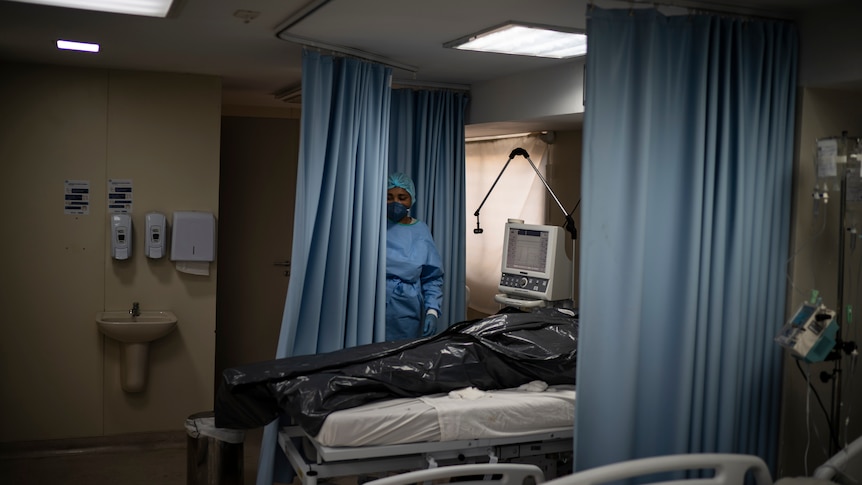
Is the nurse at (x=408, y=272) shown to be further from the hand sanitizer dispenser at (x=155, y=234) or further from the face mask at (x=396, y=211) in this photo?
the hand sanitizer dispenser at (x=155, y=234)

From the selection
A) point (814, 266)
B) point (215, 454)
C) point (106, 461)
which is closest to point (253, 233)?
point (106, 461)

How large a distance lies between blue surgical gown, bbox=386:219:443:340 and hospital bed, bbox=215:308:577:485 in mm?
809

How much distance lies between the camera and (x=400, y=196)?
4730 millimetres

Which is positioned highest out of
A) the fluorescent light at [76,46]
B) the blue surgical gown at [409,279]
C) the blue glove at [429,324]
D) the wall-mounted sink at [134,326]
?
the fluorescent light at [76,46]

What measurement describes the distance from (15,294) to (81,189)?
706 mm

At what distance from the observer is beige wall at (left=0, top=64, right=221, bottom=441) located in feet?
15.7

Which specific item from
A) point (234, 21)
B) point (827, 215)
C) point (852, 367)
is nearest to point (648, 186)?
point (827, 215)

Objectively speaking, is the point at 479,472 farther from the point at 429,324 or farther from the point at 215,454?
the point at 429,324

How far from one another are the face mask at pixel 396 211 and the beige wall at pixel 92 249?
46.8 inches

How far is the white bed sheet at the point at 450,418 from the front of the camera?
298 cm

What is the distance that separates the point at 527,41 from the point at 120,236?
2.65 meters

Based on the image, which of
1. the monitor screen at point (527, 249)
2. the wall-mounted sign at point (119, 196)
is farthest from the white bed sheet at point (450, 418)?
the wall-mounted sign at point (119, 196)

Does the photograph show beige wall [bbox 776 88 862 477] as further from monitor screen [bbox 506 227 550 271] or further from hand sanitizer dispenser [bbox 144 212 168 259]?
hand sanitizer dispenser [bbox 144 212 168 259]

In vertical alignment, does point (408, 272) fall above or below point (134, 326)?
above
